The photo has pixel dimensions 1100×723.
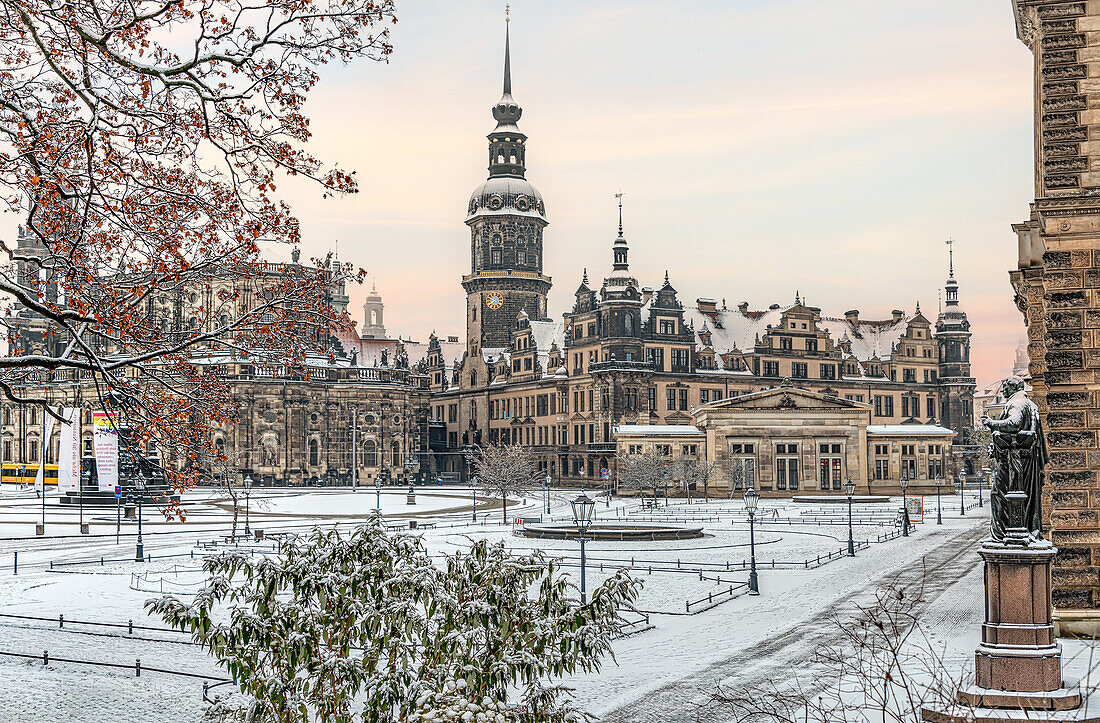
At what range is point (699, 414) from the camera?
94.8 meters

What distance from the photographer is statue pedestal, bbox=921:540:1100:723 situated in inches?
656

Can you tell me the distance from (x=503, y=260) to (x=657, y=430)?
39662 mm

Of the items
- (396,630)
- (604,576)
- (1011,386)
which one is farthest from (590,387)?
(396,630)

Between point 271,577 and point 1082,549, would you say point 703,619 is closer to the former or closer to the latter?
point 1082,549

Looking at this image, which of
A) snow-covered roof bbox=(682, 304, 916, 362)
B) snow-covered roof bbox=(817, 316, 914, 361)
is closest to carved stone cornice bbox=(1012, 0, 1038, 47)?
snow-covered roof bbox=(682, 304, 916, 362)

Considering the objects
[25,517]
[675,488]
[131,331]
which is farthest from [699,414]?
[131,331]

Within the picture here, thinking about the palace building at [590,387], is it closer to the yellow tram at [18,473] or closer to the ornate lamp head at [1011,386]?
the yellow tram at [18,473]

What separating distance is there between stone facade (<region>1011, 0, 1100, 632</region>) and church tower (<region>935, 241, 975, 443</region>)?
104524 millimetres

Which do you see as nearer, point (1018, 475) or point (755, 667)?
point (1018, 475)

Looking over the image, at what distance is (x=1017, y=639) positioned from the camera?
56.1 ft

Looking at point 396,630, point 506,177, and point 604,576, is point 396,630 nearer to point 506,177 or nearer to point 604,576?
point 604,576

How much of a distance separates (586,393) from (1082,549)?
80457 millimetres

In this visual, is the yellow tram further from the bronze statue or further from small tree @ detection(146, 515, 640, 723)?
small tree @ detection(146, 515, 640, 723)

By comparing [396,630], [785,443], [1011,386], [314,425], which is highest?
[314,425]
